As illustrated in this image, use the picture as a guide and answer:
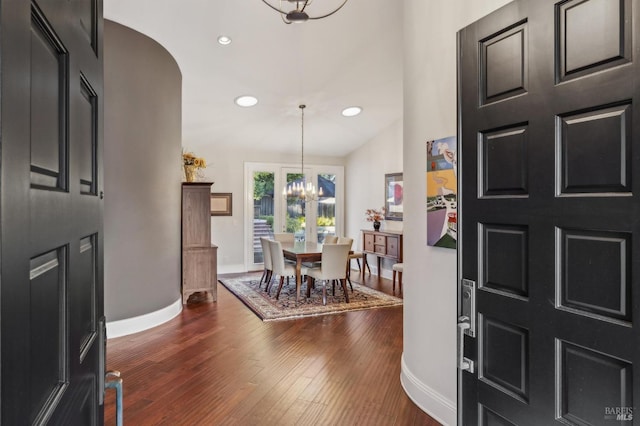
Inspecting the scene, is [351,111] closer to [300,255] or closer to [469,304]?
[300,255]

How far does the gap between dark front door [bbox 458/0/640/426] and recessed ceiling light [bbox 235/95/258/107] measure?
4673 mm

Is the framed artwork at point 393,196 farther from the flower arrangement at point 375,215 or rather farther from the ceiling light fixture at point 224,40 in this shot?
the ceiling light fixture at point 224,40

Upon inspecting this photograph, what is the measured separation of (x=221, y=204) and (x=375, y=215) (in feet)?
10.2

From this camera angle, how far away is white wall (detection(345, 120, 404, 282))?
709 cm

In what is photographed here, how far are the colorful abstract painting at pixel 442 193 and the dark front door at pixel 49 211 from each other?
76.2 inches

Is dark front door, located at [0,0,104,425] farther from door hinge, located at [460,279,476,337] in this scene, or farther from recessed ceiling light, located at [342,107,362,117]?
recessed ceiling light, located at [342,107,362,117]

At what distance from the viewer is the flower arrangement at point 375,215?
23.7 feet

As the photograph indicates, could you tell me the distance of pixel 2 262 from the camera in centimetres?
45

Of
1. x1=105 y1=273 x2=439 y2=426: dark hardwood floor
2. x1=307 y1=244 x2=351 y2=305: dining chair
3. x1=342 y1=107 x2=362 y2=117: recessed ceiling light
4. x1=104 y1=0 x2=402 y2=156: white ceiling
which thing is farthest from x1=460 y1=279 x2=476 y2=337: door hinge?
x1=342 y1=107 x2=362 y2=117: recessed ceiling light

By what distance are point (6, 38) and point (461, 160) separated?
51.7 inches

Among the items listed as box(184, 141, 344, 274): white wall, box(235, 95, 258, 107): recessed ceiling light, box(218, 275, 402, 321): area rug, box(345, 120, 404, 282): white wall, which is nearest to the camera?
box(218, 275, 402, 321): area rug

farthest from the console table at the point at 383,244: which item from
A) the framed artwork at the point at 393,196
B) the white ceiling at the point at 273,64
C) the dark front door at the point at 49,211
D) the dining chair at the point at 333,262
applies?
the dark front door at the point at 49,211

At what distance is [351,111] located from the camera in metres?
6.46

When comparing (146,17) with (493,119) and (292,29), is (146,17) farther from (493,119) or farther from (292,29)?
(493,119)
